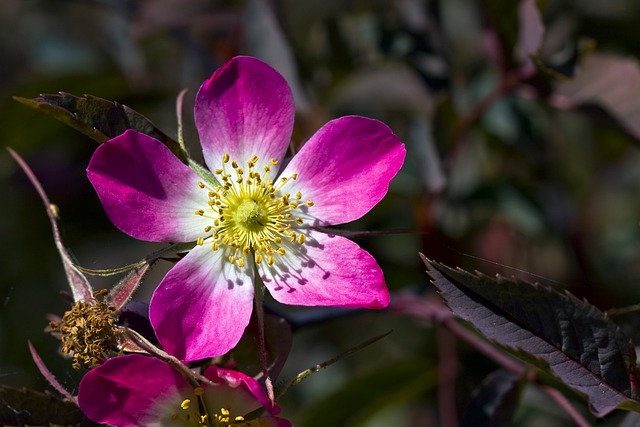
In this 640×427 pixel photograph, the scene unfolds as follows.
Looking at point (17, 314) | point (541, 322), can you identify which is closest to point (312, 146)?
point (541, 322)

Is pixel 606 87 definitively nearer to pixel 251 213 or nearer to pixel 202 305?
pixel 251 213

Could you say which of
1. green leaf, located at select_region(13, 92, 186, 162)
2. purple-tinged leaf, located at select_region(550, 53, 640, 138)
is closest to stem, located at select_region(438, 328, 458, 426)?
purple-tinged leaf, located at select_region(550, 53, 640, 138)

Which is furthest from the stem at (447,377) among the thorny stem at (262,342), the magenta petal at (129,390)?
the magenta petal at (129,390)

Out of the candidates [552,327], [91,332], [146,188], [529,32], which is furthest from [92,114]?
[529,32]

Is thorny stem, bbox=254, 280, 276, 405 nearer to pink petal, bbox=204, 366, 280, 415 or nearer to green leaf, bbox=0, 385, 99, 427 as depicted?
pink petal, bbox=204, 366, 280, 415

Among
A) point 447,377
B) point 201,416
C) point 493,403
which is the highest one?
point 201,416

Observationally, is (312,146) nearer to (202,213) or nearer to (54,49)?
(202,213)
